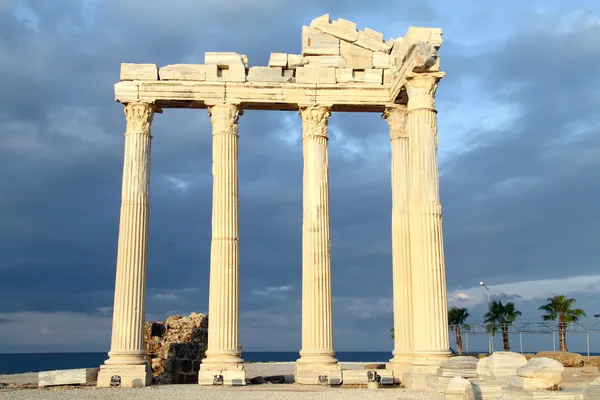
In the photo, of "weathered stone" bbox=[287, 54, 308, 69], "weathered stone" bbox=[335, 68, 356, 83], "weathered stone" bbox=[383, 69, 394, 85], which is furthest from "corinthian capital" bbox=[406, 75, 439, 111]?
"weathered stone" bbox=[287, 54, 308, 69]

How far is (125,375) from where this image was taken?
30.8 m

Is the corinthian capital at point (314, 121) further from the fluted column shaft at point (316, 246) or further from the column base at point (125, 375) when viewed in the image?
the column base at point (125, 375)

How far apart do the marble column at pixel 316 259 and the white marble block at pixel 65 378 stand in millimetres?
9514

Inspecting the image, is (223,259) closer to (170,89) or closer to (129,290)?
(129,290)

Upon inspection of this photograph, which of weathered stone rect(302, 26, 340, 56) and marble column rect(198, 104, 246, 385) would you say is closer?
marble column rect(198, 104, 246, 385)

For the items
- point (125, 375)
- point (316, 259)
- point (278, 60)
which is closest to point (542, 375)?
point (316, 259)

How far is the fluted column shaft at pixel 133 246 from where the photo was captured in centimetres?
3150

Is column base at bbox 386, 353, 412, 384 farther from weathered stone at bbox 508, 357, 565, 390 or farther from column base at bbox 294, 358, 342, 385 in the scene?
weathered stone at bbox 508, 357, 565, 390

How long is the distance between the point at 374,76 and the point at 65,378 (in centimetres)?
2041

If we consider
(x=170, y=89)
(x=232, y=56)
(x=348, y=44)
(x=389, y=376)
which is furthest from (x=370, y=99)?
(x=389, y=376)

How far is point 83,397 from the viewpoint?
25.8 metres

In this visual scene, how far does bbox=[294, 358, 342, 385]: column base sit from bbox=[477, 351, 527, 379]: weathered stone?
27.0 ft

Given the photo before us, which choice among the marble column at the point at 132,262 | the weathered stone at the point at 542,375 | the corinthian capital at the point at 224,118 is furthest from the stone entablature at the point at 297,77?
the weathered stone at the point at 542,375

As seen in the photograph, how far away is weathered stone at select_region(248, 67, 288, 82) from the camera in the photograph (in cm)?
3472
